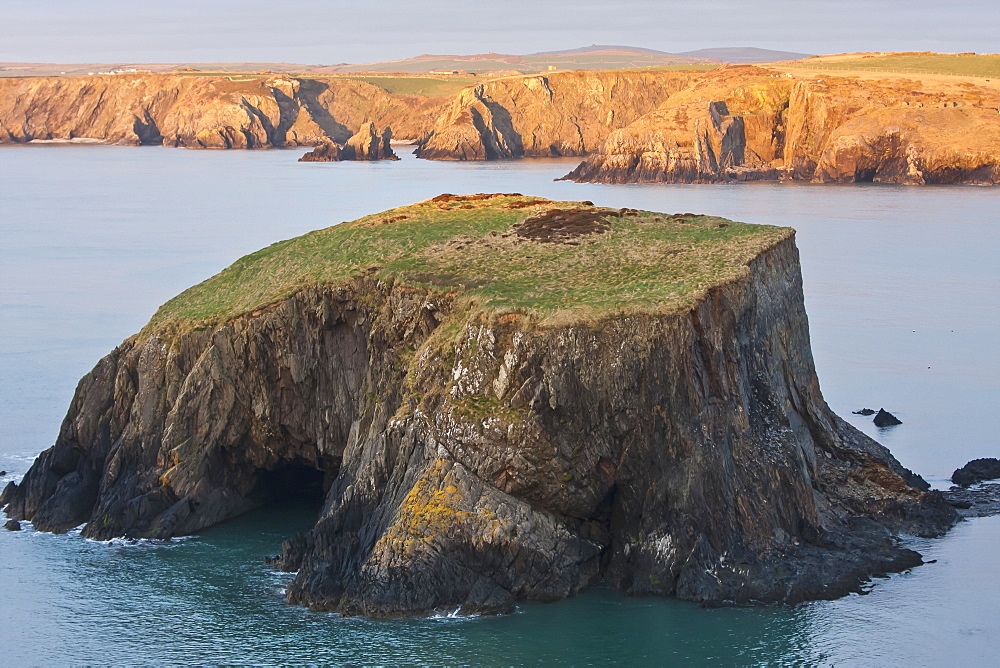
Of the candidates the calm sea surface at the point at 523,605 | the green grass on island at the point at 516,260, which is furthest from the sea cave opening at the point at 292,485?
the green grass on island at the point at 516,260

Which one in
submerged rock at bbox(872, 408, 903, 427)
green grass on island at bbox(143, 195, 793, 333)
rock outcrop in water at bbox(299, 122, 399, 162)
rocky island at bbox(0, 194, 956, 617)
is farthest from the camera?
rock outcrop in water at bbox(299, 122, 399, 162)

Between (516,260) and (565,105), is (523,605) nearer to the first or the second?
(516,260)

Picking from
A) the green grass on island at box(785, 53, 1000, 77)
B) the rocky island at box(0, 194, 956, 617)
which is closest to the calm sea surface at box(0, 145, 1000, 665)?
the rocky island at box(0, 194, 956, 617)

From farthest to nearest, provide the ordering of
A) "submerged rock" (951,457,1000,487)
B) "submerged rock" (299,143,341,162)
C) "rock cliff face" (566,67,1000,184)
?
"submerged rock" (299,143,341,162) → "rock cliff face" (566,67,1000,184) → "submerged rock" (951,457,1000,487)

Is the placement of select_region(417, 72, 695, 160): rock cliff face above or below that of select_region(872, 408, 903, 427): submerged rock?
above

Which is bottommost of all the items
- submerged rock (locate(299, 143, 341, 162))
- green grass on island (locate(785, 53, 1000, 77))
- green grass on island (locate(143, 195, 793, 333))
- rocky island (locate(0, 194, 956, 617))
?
submerged rock (locate(299, 143, 341, 162))

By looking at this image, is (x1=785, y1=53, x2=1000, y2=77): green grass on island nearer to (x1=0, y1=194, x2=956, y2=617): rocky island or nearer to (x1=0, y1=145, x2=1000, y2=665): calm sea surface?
(x1=0, y1=145, x2=1000, y2=665): calm sea surface

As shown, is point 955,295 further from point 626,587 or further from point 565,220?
point 626,587

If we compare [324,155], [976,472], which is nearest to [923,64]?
[324,155]
